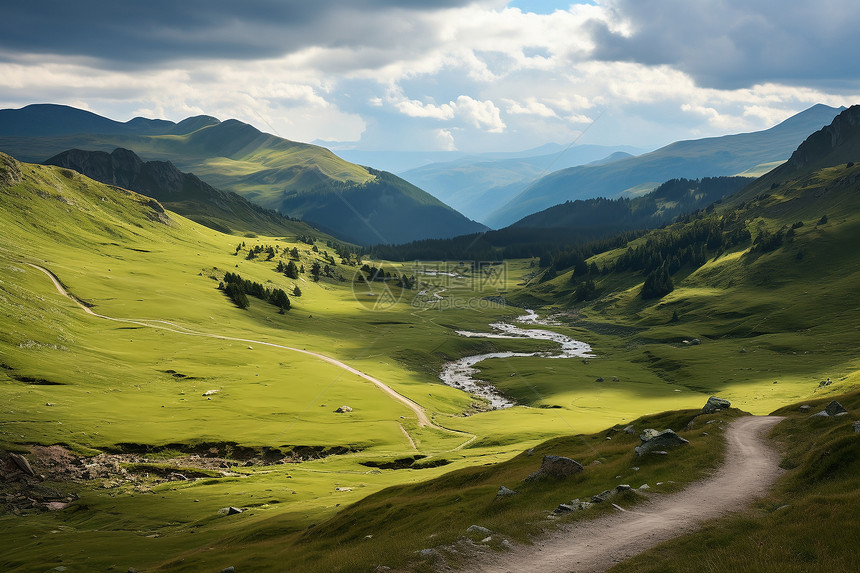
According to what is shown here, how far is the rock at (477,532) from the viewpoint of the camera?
27.7 m

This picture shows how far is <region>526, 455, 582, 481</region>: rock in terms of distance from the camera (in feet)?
120

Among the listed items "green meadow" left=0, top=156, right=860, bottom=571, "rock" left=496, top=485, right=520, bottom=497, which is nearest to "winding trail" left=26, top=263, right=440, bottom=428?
"green meadow" left=0, top=156, right=860, bottom=571

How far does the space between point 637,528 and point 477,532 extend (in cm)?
816

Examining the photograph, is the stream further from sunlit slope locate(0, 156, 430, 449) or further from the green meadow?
sunlit slope locate(0, 156, 430, 449)

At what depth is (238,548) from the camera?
40.1m

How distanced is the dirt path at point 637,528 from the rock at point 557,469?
24.7 ft

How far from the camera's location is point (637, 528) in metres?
26.1

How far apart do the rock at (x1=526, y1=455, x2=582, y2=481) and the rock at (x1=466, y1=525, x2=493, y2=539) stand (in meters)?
9.02

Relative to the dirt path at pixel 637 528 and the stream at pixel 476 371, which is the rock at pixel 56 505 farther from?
the stream at pixel 476 371

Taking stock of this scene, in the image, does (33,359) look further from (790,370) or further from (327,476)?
(790,370)

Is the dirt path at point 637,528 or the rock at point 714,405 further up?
the dirt path at point 637,528

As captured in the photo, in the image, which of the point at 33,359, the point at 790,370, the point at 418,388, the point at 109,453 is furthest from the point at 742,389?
the point at 33,359

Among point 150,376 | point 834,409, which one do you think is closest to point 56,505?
point 150,376

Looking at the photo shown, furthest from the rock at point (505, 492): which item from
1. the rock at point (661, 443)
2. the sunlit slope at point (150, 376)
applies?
the sunlit slope at point (150, 376)
